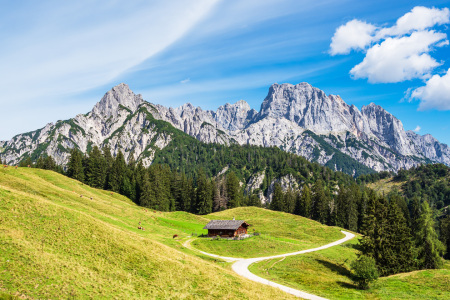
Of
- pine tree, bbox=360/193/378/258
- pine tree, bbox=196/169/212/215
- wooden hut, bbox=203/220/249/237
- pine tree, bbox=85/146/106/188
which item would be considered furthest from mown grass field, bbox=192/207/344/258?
pine tree, bbox=85/146/106/188

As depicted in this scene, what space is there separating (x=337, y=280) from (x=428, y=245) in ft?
119

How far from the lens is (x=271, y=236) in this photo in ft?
264

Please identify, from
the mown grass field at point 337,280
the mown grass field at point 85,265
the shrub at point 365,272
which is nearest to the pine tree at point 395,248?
the mown grass field at point 337,280

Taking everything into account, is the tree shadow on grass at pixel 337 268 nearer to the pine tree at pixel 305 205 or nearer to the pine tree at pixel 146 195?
the pine tree at pixel 305 205

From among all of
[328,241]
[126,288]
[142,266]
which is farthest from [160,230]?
[328,241]

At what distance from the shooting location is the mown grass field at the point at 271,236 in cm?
6088

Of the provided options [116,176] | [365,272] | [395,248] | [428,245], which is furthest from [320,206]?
[116,176]

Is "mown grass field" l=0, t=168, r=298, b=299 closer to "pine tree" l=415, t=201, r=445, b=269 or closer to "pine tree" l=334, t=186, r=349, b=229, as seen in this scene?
"pine tree" l=415, t=201, r=445, b=269

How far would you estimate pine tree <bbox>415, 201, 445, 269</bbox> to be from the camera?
209 feet

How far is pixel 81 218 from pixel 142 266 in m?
Answer: 11.1

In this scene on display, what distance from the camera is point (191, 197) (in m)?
127

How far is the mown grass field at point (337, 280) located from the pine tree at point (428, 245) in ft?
66.6

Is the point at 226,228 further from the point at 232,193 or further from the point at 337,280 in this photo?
the point at 232,193

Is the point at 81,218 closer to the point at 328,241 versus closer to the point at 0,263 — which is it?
the point at 0,263
